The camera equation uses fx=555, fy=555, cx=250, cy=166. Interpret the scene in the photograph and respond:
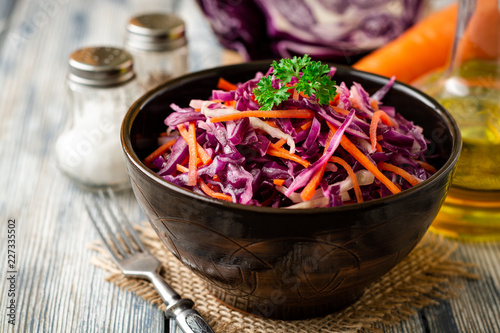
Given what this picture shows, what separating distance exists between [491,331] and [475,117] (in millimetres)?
1051

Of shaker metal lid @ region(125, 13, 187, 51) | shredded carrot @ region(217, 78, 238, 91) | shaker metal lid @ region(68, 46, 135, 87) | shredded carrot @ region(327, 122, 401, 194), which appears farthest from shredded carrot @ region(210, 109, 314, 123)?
shaker metal lid @ region(125, 13, 187, 51)

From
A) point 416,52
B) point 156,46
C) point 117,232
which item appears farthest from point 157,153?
point 416,52

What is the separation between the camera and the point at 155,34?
296cm

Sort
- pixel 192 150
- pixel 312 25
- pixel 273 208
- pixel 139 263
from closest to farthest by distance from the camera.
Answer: pixel 273 208, pixel 192 150, pixel 139 263, pixel 312 25

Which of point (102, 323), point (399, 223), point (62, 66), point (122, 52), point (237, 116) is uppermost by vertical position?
point (237, 116)

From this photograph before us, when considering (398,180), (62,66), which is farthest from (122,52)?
(398,180)

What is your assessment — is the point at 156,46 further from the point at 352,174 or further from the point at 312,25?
the point at 352,174

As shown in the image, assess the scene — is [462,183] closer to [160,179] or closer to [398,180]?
[398,180]

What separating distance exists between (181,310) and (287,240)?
52cm

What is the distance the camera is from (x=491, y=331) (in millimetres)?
1871

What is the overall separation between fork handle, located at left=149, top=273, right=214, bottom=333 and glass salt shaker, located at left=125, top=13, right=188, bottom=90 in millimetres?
1436

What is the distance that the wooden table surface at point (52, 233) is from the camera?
1896 millimetres

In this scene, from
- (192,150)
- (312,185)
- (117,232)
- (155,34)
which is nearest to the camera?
(312,185)

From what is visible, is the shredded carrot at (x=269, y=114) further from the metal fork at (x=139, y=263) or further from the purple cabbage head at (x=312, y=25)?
the purple cabbage head at (x=312, y=25)
